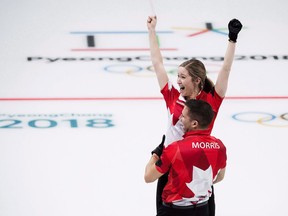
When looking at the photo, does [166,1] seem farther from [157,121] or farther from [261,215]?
[261,215]

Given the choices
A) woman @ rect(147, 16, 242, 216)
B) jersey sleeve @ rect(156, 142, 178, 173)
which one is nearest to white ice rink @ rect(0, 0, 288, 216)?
woman @ rect(147, 16, 242, 216)

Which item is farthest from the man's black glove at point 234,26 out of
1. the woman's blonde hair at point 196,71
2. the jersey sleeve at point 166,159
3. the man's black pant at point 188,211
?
the man's black pant at point 188,211

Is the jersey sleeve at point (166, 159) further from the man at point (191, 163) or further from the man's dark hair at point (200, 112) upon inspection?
the man's dark hair at point (200, 112)

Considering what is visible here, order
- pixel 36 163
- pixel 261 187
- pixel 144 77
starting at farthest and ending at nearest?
pixel 144 77 < pixel 36 163 < pixel 261 187

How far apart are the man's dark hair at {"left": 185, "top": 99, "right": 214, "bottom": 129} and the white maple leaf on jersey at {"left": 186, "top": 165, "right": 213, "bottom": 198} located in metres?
0.22

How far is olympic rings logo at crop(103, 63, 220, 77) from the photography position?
28.5ft

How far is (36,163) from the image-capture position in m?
5.87

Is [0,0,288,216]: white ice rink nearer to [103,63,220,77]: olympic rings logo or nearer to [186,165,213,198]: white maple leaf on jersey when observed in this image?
[103,63,220,77]: olympic rings logo

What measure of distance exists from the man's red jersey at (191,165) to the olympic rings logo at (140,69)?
5079 mm

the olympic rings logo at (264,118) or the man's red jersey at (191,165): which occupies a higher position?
the olympic rings logo at (264,118)

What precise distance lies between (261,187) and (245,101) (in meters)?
2.28

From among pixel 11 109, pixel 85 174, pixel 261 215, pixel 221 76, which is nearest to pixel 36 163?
pixel 85 174

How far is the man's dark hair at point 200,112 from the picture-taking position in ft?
11.4

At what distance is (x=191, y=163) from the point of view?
136 inches
